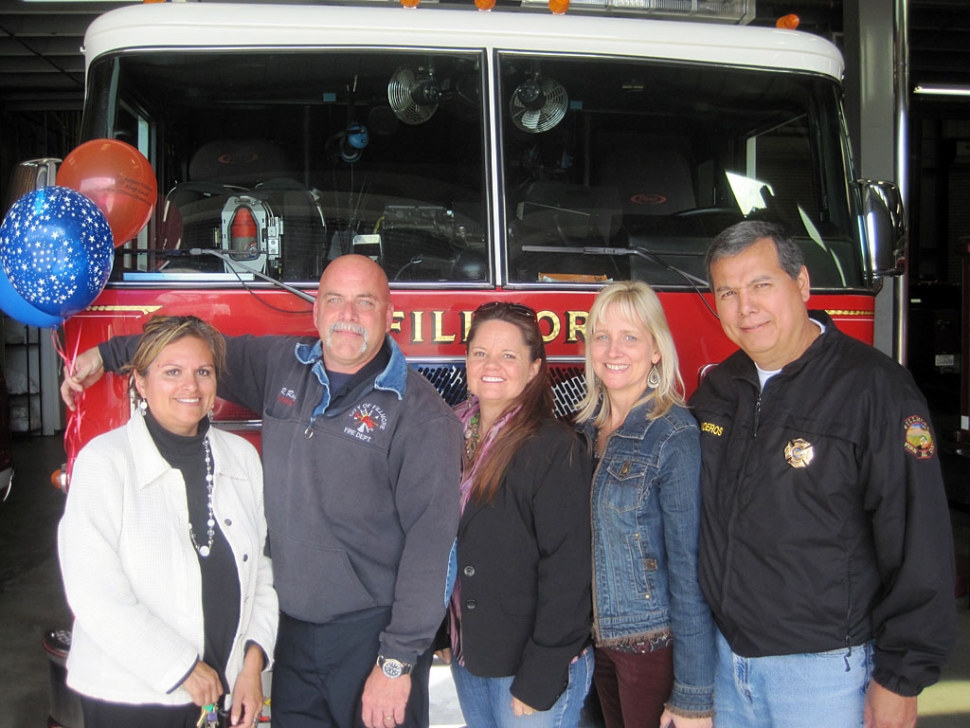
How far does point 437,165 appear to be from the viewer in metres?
2.79

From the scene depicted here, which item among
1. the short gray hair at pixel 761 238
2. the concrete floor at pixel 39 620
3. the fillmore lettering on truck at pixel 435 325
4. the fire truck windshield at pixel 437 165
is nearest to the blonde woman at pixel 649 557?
the short gray hair at pixel 761 238

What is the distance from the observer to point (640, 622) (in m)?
1.93

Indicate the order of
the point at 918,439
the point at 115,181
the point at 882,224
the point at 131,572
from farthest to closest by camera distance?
the point at 882,224 → the point at 115,181 → the point at 131,572 → the point at 918,439

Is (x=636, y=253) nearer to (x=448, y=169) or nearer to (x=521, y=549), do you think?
(x=448, y=169)

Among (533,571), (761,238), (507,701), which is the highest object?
(761,238)

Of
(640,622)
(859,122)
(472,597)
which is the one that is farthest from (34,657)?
(859,122)

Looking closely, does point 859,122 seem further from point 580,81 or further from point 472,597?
point 472,597

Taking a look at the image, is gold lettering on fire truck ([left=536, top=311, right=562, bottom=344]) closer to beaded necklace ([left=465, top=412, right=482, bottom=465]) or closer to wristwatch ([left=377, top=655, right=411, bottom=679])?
beaded necklace ([left=465, top=412, right=482, bottom=465])

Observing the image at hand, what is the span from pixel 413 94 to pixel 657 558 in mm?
1667

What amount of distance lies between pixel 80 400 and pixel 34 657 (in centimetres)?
252

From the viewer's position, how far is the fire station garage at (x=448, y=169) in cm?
257

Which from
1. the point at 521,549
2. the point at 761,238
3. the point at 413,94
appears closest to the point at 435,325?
the point at 413,94

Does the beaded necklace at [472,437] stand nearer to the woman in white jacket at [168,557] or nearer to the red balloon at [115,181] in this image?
the woman in white jacket at [168,557]

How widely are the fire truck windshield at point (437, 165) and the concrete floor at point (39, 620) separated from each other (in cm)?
127
